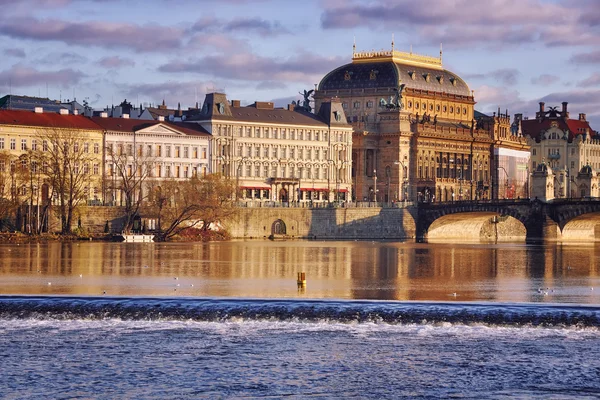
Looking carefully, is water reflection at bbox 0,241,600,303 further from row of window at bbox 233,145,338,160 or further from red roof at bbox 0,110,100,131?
row of window at bbox 233,145,338,160

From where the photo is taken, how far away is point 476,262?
96562 mm

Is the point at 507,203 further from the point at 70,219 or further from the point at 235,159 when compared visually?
the point at 70,219

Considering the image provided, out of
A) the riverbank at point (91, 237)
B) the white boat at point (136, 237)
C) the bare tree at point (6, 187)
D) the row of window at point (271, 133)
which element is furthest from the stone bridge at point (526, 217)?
the bare tree at point (6, 187)

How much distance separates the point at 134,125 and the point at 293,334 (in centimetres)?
11174

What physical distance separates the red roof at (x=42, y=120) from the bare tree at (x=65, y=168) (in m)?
1.59

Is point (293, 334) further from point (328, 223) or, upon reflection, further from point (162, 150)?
point (162, 150)

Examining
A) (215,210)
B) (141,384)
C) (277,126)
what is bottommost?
(141,384)

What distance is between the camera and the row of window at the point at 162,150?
154 m

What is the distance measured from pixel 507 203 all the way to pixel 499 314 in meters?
100

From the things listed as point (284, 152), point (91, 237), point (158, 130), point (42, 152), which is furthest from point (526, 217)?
point (42, 152)

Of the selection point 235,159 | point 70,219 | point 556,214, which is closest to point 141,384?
point 70,219

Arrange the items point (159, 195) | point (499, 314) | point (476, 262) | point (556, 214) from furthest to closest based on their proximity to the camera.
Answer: point (556, 214), point (159, 195), point (476, 262), point (499, 314)

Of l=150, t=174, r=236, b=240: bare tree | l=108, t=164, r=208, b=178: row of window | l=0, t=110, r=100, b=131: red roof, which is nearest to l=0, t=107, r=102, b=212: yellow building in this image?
l=0, t=110, r=100, b=131: red roof

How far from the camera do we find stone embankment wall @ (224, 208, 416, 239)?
14800 centimetres
